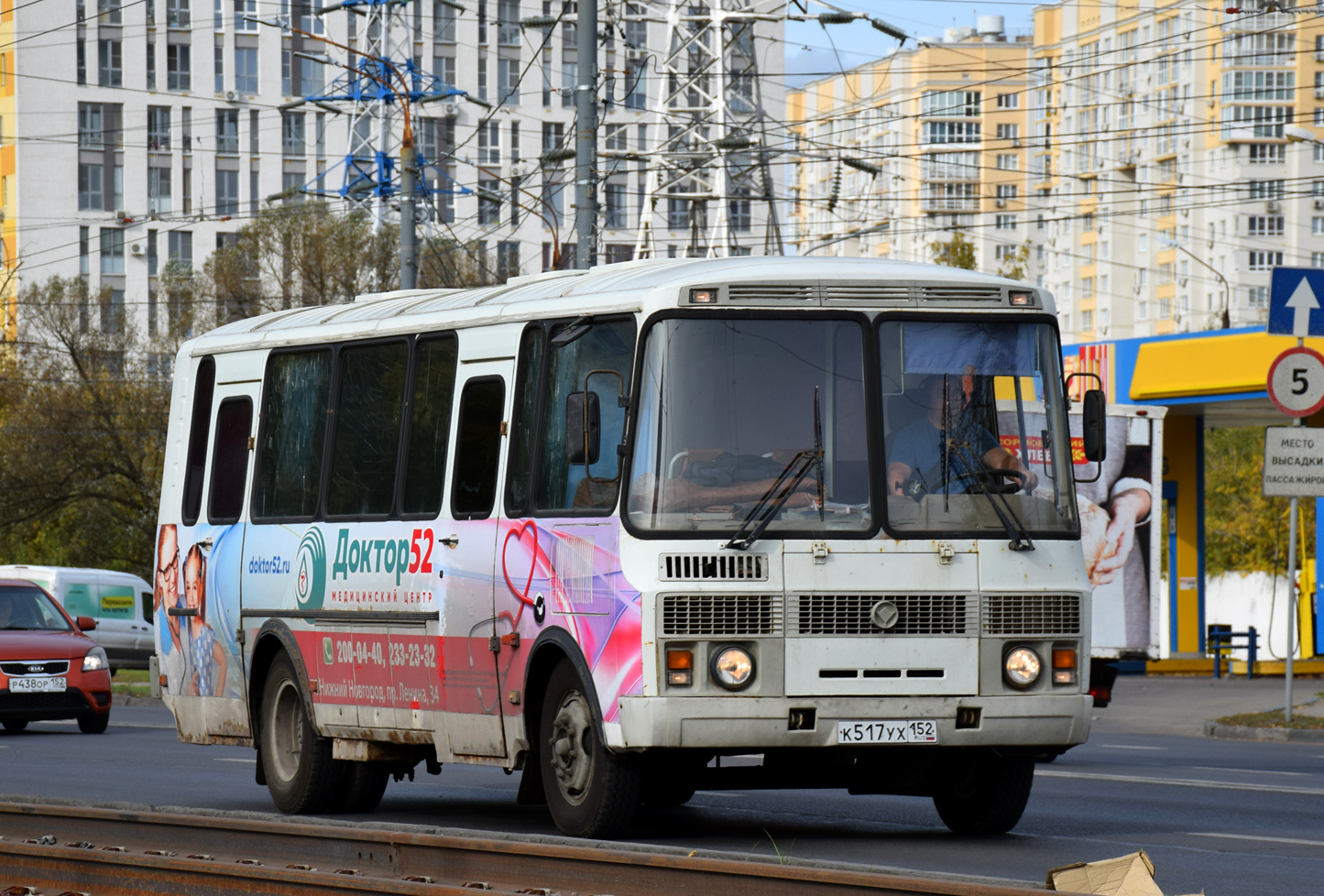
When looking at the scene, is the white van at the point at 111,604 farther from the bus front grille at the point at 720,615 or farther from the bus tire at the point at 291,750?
the bus front grille at the point at 720,615

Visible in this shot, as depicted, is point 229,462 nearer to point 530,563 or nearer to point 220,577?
point 220,577

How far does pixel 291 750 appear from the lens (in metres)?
13.3

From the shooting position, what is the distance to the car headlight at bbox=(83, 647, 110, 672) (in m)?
23.9

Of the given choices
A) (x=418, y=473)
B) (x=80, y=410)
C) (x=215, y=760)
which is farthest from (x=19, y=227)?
(x=418, y=473)

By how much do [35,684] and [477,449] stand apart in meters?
13.2

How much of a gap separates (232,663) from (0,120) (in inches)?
3899

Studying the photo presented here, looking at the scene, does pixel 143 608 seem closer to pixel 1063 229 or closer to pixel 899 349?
pixel 899 349

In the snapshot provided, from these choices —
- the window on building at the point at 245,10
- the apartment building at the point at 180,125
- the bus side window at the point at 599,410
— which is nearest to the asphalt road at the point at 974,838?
the bus side window at the point at 599,410

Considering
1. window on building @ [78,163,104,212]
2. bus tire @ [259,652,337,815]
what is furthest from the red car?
window on building @ [78,163,104,212]

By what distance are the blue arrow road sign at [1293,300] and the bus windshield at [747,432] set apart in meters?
11.1

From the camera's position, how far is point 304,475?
13375 millimetres

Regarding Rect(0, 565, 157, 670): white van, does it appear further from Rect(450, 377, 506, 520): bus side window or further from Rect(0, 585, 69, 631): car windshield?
Rect(450, 377, 506, 520): bus side window

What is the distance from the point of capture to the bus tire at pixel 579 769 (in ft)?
34.0

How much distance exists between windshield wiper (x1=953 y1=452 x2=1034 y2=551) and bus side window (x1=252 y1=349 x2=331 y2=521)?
431 cm
